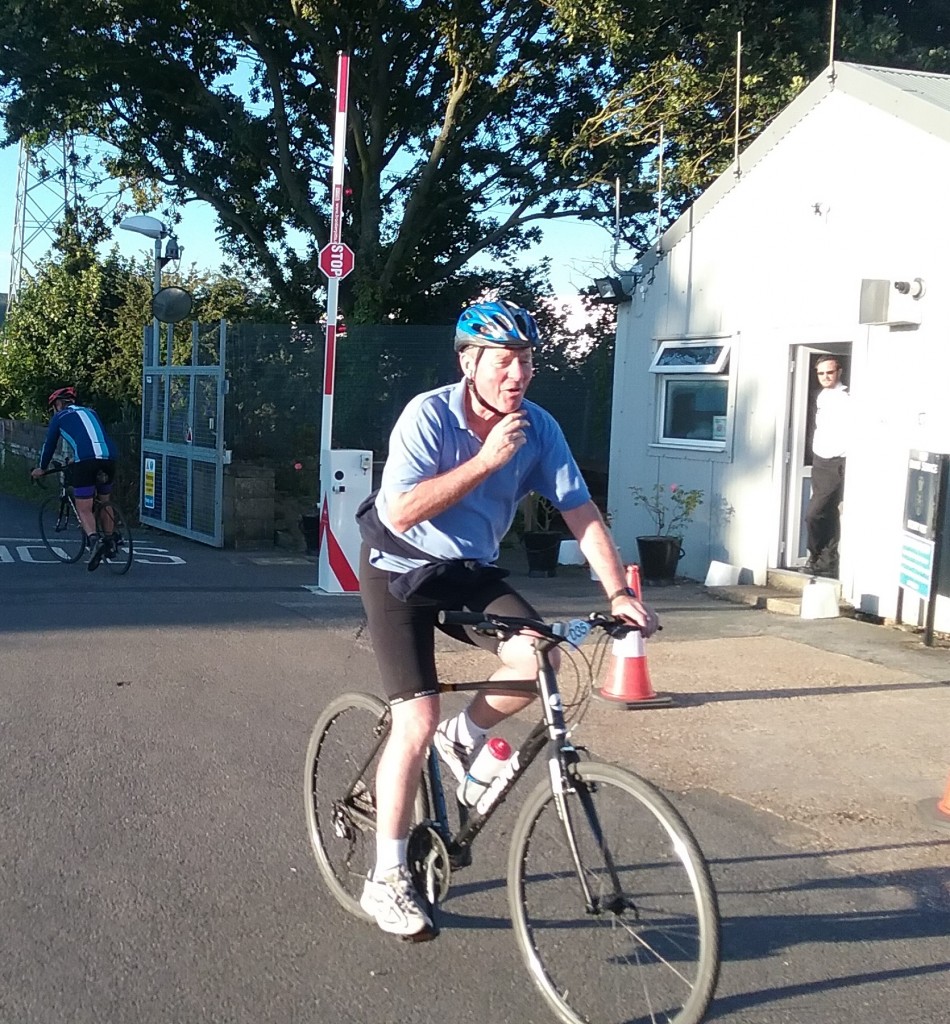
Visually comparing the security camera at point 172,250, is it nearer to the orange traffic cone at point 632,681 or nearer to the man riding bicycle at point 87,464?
the man riding bicycle at point 87,464

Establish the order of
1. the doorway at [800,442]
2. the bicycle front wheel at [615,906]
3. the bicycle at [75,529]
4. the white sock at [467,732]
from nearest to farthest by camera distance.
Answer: the bicycle front wheel at [615,906] → the white sock at [467,732] → the doorway at [800,442] → the bicycle at [75,529]

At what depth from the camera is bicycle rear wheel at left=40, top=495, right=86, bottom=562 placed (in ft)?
45.8

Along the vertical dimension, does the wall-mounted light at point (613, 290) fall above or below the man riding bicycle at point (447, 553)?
above

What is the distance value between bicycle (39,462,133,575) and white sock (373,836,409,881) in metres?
9.14

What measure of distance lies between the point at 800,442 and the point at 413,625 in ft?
28.1

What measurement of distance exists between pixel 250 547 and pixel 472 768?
12.3 m

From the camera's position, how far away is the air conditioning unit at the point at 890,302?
32.3ft

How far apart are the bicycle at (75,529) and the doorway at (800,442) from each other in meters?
6.34

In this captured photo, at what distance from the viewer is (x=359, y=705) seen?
14.1 ft

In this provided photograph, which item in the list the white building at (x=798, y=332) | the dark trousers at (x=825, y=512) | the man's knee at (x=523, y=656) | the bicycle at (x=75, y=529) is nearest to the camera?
the man's knee at (x=523, y=656)

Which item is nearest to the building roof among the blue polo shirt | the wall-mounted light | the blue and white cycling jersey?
the wall-mounted light

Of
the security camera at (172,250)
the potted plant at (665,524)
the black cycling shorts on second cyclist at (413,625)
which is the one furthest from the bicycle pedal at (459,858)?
the security camera at (172,250)

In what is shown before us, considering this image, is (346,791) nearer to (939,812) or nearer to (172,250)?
(939,812)

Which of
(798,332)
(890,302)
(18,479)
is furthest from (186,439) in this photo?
(18,479)
